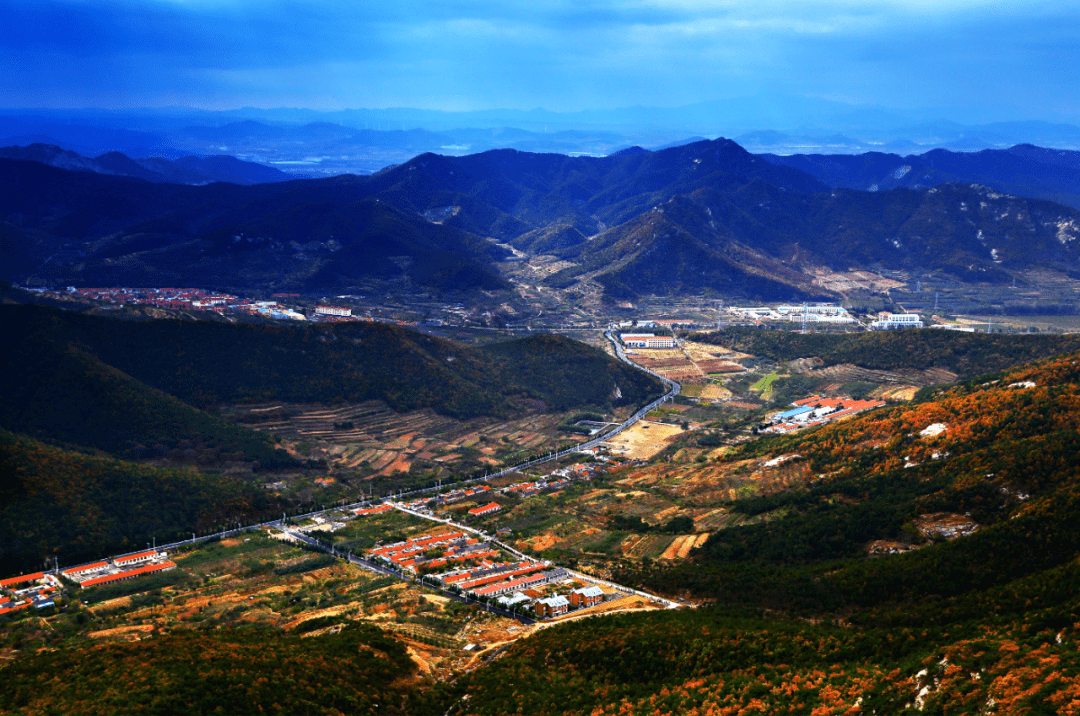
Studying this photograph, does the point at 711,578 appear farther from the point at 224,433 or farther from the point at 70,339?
the point at 70,339

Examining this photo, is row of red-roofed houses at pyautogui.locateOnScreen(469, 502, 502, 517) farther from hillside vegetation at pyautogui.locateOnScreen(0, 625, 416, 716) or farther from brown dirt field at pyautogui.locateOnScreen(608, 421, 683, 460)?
hillside vegetation at pyautogui.locateOnScreen(0, 625, 416, 716)

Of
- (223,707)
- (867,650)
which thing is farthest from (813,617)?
(223,707)

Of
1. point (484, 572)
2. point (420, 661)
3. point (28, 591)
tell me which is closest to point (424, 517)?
point (484, 572)

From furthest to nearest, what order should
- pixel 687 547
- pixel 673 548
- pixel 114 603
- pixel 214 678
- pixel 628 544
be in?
pixel 628 544 < pixel 673 548 < pixel 687 547 < pixel 114 603 < pixel 214 678

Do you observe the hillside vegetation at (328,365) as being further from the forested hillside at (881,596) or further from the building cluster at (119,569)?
the forested hillside at (881,596)

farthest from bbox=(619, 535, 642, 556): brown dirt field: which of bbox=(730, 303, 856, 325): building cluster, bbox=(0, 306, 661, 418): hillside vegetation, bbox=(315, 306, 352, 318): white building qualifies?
bbox=(730, 303, 856, 325): building cluster

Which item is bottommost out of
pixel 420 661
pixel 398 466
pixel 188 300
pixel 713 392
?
pixel 420 661

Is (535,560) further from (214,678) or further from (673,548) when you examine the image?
(214,678)
